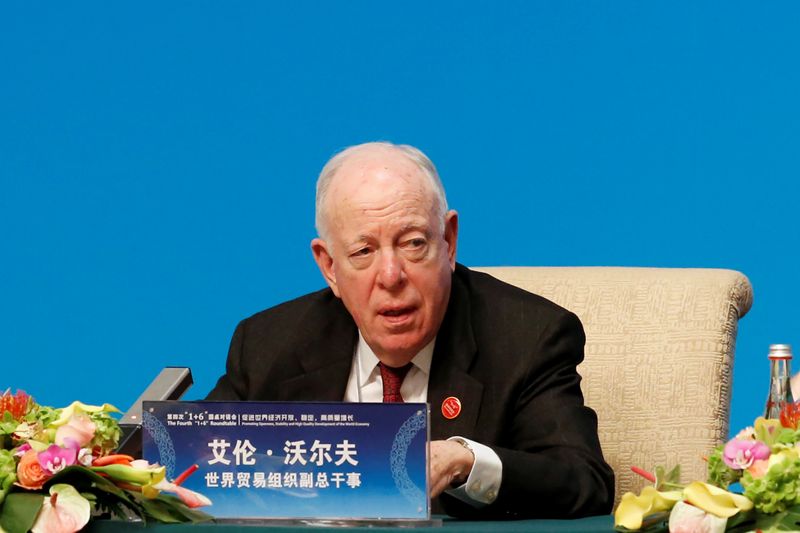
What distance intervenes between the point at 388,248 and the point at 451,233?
16 centimetres

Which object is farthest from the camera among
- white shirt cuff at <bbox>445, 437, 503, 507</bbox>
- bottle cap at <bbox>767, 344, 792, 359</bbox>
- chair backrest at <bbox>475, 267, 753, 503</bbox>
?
chair backrest at <bbox>475, 267, 753, 503</bbox>

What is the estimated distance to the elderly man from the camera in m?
2.17

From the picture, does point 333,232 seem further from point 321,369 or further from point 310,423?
point 310,423

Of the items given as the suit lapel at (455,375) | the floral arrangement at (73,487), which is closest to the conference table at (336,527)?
the floral arrangement at (73,487)

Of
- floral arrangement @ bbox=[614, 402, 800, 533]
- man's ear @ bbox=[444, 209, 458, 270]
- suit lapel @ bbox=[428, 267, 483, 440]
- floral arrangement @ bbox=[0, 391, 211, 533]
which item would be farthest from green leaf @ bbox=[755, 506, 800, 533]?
man's ear @ bbox=[444, 209, 458, 270]

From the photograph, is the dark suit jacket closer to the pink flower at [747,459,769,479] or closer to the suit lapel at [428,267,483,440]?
the suit lapel at [428,267,483,440]

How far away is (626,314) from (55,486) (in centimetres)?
125

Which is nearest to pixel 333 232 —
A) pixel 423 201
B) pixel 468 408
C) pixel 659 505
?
pixel 423 201

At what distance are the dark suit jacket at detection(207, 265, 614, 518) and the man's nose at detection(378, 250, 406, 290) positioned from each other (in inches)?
7.6

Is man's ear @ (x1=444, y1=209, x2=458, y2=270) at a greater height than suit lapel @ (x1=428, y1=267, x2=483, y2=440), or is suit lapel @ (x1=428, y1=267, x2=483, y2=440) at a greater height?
man's ear @ (x1=444, y1=209, x2=458, y2=270)

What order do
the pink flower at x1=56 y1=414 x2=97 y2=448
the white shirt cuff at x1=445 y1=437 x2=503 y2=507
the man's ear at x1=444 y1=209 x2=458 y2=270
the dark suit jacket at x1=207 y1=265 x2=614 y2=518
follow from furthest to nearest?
1. the man's ear at x1=444 y1=209 x2=458 y2=270
2. the dark suit jacket at x1=207 y1=265 x2=614 y2=518
3. the white shirt cuff at x1=445 y1=437 x2=503 y2=507
4. the pink flower at x1=56 y1=414 x2=97 y2=448

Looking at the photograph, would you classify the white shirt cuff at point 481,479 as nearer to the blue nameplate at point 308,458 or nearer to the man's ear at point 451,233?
the blue nameplate at point 308,458

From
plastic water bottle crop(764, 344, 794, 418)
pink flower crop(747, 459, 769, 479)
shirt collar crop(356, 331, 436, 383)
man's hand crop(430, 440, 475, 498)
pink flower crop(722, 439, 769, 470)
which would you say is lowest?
pink flower crop(747, 459, 769, 479)

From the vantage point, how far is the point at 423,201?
2193 millimetres
